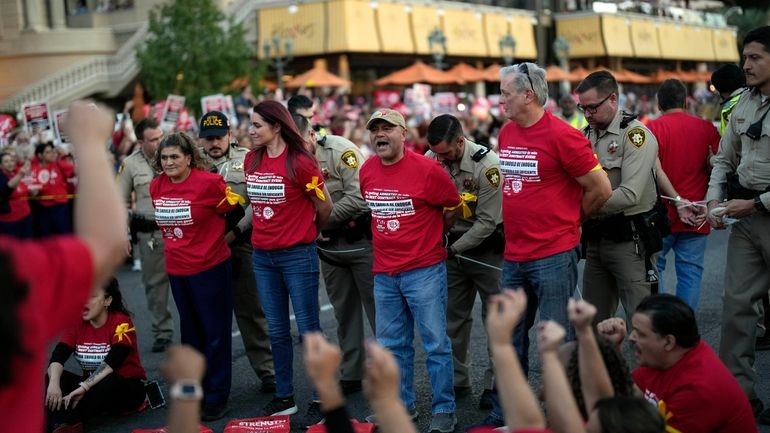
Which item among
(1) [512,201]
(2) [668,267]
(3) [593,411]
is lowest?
(2) [668,267]

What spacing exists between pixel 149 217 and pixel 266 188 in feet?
7.70

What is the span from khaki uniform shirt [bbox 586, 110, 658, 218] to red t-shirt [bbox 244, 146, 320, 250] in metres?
1.72

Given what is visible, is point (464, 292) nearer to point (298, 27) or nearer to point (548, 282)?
point (548, 282)

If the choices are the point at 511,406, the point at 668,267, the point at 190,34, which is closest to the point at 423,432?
the point at 511,406

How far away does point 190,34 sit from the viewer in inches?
1022

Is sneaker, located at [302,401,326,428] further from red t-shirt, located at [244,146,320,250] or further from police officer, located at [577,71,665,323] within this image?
police officer, located at [577,71,665,323]

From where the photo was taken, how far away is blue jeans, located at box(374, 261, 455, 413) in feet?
18.6

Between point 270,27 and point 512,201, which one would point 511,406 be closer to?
point 512,201

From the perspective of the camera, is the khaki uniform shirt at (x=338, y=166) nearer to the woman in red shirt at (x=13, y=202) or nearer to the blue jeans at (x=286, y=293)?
the blue jeans at (x=286, y=293)

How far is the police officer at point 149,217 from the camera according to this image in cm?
843

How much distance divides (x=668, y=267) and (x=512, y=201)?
6398mm

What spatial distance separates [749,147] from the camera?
552 centimetres

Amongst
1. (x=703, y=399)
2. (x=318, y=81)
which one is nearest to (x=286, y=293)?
(x=703, y=399)

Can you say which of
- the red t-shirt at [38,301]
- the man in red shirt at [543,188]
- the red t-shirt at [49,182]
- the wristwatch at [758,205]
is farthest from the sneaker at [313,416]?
the red t-shirt at [49,182]
